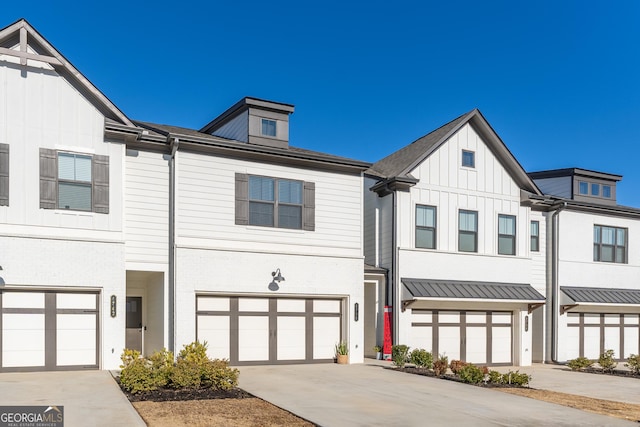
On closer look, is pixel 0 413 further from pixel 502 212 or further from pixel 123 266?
pixel 502 212

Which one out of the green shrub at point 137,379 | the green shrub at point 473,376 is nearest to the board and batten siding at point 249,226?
the green shrub at point 137,379

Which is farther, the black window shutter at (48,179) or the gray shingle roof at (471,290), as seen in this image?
the gray shingle roof at (471,290)

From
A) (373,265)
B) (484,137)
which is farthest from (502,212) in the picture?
(373,265)

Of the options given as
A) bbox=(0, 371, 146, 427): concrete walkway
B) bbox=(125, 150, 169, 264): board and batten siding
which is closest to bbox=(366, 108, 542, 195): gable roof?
bbox=(125, 150, 169, 264): board and batten siding

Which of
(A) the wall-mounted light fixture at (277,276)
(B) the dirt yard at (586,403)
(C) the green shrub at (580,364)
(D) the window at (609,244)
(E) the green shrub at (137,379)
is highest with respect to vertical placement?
(D) the window at (609,244)

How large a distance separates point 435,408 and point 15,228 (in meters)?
11.4

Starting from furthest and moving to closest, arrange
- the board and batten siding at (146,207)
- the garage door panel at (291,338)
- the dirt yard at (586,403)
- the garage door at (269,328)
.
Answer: the garage door panel at (291,338) → the garage door at (269,328) → the board and batten siding at (146,207) → the dirt yard at (586,403)

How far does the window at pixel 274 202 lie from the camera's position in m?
20.3

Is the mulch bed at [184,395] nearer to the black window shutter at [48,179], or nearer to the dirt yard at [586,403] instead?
the black window shutter at [48,179]

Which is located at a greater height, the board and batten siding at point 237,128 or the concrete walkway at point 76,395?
the board and batten siding at point 237,128

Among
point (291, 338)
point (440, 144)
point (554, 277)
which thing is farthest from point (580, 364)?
point (291, 338)

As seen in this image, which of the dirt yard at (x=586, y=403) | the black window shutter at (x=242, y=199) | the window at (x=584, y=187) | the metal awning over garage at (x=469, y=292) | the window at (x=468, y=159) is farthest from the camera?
the window at (x=584, y=187)

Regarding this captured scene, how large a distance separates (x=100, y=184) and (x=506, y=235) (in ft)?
50.2

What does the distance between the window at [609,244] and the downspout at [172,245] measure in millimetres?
18684
